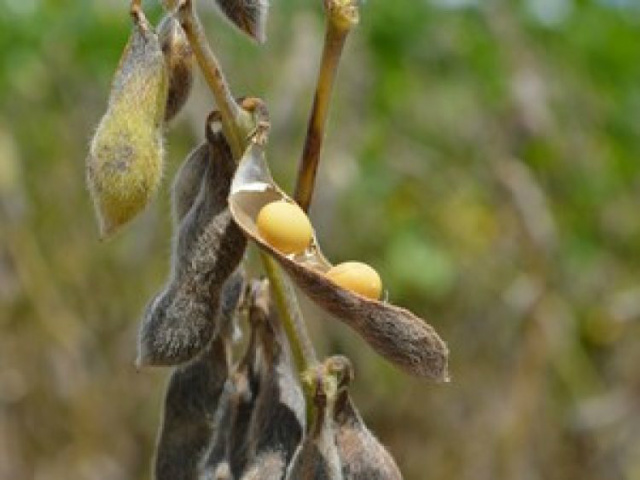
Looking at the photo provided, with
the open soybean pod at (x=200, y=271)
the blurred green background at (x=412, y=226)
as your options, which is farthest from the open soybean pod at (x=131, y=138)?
the blurred green background at (x=412, y=226)

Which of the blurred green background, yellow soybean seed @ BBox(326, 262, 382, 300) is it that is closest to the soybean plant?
yellow soybean seed @ BBox(326, 262, 382, 300)

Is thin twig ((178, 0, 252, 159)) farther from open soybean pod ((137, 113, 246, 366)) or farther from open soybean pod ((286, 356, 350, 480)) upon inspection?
open soybean pod ((286, 356, 350, 480))

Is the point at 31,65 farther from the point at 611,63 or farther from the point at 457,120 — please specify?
the point at 611,63

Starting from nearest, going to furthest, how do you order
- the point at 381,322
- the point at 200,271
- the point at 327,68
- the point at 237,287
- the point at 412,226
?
the point at 381,322 → the point at 327,68 → the point at 200,271 → the point at 237,287 → the point at 412,226

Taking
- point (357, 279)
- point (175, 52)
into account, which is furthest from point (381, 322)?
point (175, 52)

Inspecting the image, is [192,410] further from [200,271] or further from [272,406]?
[200,271]

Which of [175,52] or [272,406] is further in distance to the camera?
[272,406]

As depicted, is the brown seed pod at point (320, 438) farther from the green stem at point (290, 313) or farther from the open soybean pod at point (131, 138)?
the open soybean pod at point (131, 138)
